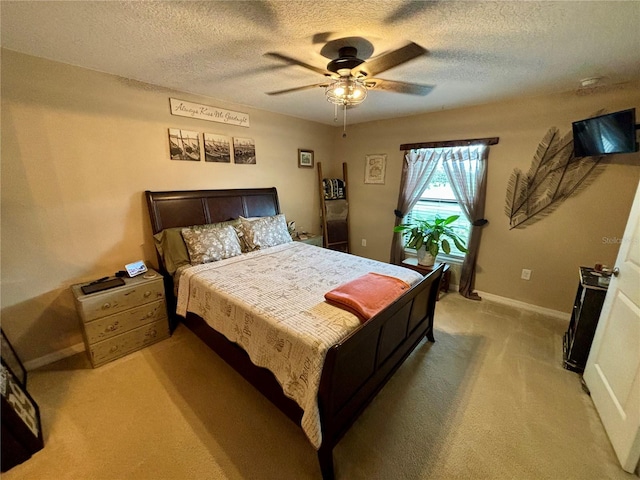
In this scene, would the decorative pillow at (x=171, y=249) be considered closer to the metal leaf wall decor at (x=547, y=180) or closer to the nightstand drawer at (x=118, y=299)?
the nightstand drawer at (x=118, y=299)

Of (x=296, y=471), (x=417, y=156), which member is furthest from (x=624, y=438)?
(x=417, y=156)

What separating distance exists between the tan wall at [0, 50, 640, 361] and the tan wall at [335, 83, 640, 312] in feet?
0.03

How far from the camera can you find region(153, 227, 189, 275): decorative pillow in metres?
2.38

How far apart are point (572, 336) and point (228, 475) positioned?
2.70 metres

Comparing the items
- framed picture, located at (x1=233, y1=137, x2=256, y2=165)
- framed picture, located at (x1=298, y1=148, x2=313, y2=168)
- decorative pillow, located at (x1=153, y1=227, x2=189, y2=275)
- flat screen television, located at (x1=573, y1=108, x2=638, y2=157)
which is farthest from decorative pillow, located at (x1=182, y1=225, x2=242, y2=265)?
flat screen television, located at (x1=573, y1=108, x2=638, y2=157)

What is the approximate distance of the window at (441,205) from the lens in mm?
3365

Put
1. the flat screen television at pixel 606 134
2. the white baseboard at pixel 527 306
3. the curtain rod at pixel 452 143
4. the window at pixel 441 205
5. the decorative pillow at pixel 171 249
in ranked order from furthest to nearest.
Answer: the window at pixel 441 205, the curtain rod at pixel 452 143, the white baseboard at pixel 527 306, the decorative pillow at pixel 171 249, the flat screen television at pixel 606 134

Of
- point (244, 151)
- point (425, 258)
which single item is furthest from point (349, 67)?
point (425, 258)

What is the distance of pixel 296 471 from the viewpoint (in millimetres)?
1345

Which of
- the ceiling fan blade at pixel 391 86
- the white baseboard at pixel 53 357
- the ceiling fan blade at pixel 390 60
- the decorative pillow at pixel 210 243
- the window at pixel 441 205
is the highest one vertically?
the ceiling fan blade at pixel 391 86

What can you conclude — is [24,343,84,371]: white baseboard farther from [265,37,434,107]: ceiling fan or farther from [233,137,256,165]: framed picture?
[265,37,434,107]: ceiling fan

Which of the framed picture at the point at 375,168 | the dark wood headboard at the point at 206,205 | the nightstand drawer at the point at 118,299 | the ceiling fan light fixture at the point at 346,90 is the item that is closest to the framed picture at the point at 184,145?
the dark wood headboard at the point at 206,205

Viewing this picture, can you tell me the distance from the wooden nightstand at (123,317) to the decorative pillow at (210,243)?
38 centimetres

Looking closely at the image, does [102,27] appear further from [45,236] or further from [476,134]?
[476,134]
